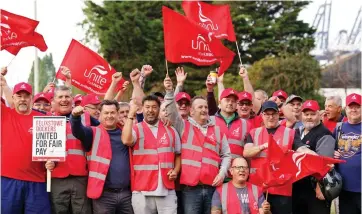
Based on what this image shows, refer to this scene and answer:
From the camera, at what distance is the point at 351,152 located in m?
9.82

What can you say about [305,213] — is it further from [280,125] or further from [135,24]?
[135,24]

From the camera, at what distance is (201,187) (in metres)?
9.79

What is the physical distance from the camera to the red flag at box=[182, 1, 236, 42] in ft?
41.9

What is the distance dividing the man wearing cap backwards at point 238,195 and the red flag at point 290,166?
0.25m

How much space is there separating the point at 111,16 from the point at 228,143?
37.0 meters

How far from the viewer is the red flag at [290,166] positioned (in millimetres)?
9414

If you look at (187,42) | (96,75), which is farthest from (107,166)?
(96,75)

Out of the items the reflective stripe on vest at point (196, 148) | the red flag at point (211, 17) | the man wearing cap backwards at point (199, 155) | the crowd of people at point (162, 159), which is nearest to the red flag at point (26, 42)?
the crowd of people at point (162, 159)

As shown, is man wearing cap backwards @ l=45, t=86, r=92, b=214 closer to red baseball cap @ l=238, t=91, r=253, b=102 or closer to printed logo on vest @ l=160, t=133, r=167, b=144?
printed logo on vest @ l=160, t=133, r=167, b=144

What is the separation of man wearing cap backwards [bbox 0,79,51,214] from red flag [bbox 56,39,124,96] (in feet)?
12.1

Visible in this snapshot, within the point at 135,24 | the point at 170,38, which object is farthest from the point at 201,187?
the point at 135,24

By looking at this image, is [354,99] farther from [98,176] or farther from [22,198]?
[22,198]

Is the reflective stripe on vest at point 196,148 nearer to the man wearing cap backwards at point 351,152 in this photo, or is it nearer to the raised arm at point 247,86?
the man wearing cap backwards at point 351,152

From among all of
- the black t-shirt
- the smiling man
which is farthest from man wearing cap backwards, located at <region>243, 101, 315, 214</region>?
the smiling man
